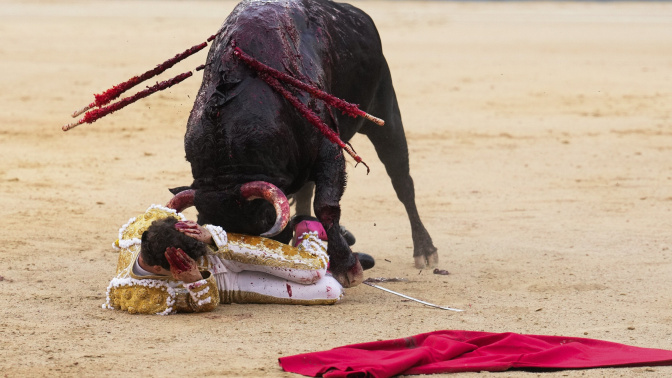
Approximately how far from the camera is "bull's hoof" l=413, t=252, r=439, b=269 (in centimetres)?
717

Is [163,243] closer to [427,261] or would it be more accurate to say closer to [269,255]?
[269,255]

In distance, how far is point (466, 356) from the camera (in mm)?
4742

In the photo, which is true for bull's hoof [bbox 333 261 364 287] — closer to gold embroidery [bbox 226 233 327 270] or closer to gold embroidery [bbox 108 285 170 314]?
gold embroidery [bbox 226 233 327 270]

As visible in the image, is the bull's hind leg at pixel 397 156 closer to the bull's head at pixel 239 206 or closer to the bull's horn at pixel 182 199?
the bull's head at pixel 239 206

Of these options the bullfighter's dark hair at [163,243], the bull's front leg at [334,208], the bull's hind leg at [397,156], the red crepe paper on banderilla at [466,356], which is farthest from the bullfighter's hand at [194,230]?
the bull's hind leg at [397,156]

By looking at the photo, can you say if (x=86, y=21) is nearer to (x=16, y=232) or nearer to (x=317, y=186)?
(x=16, y=232)

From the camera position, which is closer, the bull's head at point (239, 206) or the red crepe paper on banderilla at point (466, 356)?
the red crepe paper on banderilla at point (466, 356)

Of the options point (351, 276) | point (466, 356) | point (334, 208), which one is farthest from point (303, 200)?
point (466, 356)

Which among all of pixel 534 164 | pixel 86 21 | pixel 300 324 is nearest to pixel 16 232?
pixel 300 324

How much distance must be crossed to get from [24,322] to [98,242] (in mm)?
2248

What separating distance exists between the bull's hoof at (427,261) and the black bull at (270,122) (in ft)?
3.60

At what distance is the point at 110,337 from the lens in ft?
16.3

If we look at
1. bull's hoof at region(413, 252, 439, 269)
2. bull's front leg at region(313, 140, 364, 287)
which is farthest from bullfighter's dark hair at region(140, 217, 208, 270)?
bull's hoof at region(413, 252, 439, 269)

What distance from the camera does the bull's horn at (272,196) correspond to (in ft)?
16.9
